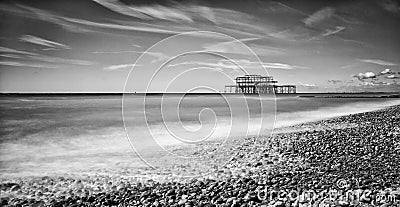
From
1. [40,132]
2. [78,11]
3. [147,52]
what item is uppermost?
[78,11]

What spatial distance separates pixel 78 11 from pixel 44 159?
332 inches

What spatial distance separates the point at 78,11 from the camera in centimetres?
1248

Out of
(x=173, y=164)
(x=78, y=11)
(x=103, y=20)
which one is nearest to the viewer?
(x=173, y=164)

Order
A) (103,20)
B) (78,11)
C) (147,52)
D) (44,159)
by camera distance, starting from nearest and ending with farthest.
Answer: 1. (147,52)
2. (44,159)
3. (78,11)
4. (103,20)

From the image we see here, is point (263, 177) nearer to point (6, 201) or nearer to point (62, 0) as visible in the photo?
point (6, 201)

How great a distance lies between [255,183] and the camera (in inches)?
145

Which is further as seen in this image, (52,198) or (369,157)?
(369,157)

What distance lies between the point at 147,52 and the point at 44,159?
4390mm

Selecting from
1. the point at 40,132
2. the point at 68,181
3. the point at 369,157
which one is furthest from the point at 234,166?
the point at 40,132

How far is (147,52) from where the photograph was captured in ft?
10.9

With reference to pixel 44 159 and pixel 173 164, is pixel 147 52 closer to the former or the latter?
pixel 173 164

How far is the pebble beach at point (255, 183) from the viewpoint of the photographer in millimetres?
3189

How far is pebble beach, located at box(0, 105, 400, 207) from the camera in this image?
319cm

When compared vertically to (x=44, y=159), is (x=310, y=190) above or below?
above
